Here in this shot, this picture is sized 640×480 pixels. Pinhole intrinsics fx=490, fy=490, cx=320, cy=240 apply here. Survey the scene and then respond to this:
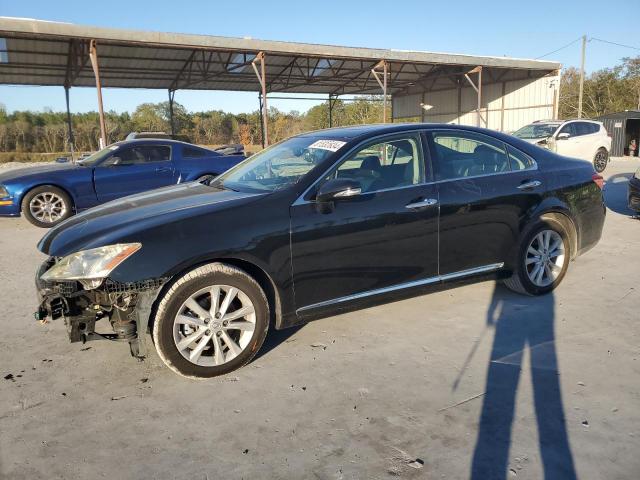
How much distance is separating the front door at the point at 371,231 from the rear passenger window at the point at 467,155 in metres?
0.19

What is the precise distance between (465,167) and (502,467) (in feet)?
7.95

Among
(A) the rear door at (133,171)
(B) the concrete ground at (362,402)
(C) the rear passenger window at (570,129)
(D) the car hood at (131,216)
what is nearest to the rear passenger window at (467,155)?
(B) the concrete ground at (362,402)

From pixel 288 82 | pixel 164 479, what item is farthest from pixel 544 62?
pixel 164 479

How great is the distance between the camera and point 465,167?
3.99 meters

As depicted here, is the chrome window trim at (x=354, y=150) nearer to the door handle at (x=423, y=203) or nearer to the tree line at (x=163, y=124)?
the door handle at (x=423, y=203)

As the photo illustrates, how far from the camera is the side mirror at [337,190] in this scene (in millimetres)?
3234

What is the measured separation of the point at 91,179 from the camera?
334 inches

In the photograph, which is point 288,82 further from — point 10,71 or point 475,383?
point 475,383

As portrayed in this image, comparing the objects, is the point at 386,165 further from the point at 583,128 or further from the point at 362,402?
the point at 583,128

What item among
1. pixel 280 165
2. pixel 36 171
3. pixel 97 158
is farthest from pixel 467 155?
pixel 36 171

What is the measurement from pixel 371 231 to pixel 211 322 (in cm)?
126

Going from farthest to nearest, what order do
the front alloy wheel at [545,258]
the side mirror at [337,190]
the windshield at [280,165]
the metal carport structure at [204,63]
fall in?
1. the metal carport structure at [204,63]
2. the front alloy wheel at [545,258]
3. the windshield at [280,165]
4. the side mirror at [337,190]

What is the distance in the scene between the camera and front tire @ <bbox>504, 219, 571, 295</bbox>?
14.0 feet

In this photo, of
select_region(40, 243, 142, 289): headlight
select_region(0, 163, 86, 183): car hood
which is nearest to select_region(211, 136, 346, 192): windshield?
select_region(40, 243, 142, 289): headlight
